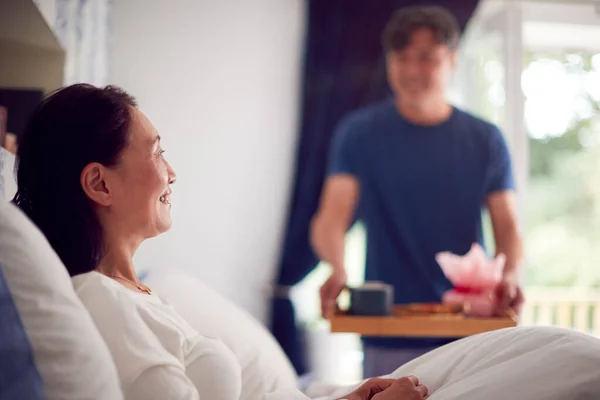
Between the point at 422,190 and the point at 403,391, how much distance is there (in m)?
1.48

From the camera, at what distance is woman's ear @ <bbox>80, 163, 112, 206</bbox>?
75 centimetres

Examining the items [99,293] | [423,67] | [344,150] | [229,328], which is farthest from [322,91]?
[99,293]

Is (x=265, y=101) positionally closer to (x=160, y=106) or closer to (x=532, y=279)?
(x=160, y=106)

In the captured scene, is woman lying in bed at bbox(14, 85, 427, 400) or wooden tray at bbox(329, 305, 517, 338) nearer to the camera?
woman lying in bed at bbox(14, 85, 427, 400)

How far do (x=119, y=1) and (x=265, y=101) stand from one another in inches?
41.2

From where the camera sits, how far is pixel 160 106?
3.67ft

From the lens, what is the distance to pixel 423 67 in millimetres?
2260

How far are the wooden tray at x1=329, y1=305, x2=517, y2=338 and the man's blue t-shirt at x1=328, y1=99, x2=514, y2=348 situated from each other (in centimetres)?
52

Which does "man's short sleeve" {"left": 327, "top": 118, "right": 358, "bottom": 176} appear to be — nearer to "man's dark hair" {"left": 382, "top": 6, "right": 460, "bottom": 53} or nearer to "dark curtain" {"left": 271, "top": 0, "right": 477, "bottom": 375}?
"dark curtain" {"left": 271, "top": 0, "right": 477, "bottom": 375}

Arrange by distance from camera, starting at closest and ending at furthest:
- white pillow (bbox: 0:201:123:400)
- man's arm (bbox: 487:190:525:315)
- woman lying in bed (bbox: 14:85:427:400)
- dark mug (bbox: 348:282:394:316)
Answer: white pillow (bbox: 0:201:123:400), woman lying in bed (bbox: 14:85:427:400), dark mug (bbox: 348:282:394:316), man's arm (bbox: 487:190:525:315)

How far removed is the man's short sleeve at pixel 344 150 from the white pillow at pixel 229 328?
104 cm

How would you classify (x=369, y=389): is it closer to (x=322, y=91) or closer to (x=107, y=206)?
(x=107, y=206)

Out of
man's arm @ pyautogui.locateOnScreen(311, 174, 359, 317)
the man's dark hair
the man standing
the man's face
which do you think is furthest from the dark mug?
the man's dark hair

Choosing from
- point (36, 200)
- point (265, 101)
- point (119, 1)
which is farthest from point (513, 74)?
point (36, 200)
